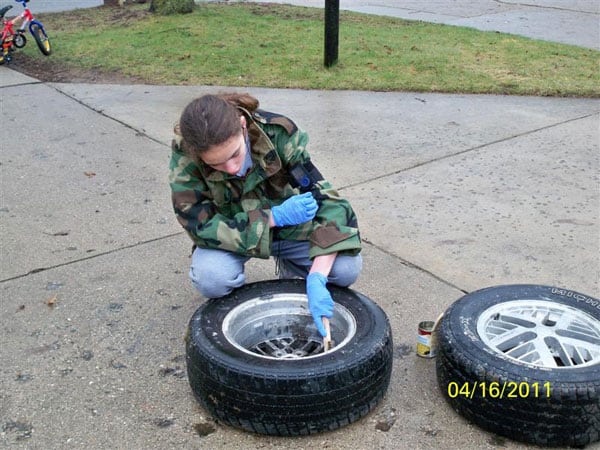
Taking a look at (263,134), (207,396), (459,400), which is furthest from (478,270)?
(207,396)

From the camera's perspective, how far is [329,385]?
2.35 m

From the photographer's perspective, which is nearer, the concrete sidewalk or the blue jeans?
the concrete sidewalk

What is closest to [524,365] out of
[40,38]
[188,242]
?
[188,242]

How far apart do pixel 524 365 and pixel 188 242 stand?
2.14m

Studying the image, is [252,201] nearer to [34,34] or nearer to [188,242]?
[188,242]

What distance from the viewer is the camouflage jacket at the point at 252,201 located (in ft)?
9.20

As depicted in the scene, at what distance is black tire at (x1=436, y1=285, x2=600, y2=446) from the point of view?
229cm

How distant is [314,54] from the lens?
8195 mm

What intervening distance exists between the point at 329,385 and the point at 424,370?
65cm

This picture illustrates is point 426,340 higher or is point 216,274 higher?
point 216,274

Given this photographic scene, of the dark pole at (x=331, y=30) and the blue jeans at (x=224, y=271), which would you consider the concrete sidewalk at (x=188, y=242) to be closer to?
the blue jeans at (x=224, y=271)

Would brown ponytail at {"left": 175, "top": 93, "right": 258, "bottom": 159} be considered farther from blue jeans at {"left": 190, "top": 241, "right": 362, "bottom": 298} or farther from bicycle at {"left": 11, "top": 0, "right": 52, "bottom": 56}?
bicycle at {"left": 11, "top": 0, "right": 52, "bottom": 56}
